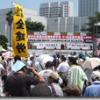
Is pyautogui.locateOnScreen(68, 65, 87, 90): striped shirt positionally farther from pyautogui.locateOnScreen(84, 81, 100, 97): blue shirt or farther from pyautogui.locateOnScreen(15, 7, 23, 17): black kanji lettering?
pyautogui.locateOnScreen(15, 7, 23, 17): black kanji lettering

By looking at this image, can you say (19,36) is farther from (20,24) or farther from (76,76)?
(76,76)

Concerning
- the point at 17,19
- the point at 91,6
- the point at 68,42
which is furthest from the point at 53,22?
the point at 17,19

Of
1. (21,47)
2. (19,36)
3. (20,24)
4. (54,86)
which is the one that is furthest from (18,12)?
(54,86)

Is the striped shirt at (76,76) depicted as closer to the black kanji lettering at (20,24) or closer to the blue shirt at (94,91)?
the blue shirt at (94,91)

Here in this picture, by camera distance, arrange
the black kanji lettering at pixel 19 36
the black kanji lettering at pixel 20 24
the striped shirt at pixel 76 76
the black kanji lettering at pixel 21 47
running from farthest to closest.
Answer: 1. the black kanji lettering at pixel 20 24
2. the black kanji lettering at pixel 19 36
3. the black kanji lettering at pixel 21 47
4. the striped shirt at pixel 76 76

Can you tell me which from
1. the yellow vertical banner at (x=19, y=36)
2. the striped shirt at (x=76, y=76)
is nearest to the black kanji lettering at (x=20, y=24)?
the yellow vertical banner at (x=19, y=36)

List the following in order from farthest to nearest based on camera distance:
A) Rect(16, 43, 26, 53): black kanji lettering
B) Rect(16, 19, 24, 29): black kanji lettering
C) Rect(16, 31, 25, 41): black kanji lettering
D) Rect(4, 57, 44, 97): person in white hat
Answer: Rect(16, 19, 24, 29): black kanji lettering
Rect(16, 31, 25, 41): black kanji lettering
Rect(16, 43, 26, 53): black kanji lettering
Rect(4, 57, 44, 97): person in white hat

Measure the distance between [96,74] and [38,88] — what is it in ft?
6.57

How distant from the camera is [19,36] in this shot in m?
14.3

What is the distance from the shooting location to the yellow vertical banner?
44.2 feet

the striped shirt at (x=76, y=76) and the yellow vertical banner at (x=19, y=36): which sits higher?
the yellow vertical banner at (x=19, y=36)

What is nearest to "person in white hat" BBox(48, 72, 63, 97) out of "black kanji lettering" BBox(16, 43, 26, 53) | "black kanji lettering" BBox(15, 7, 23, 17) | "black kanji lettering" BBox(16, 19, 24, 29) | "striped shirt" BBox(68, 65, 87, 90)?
"striped shirt" BBox(68, 65, 87, 90)

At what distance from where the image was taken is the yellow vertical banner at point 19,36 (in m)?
13.5

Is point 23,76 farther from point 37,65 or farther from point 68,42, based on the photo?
point 68,42
